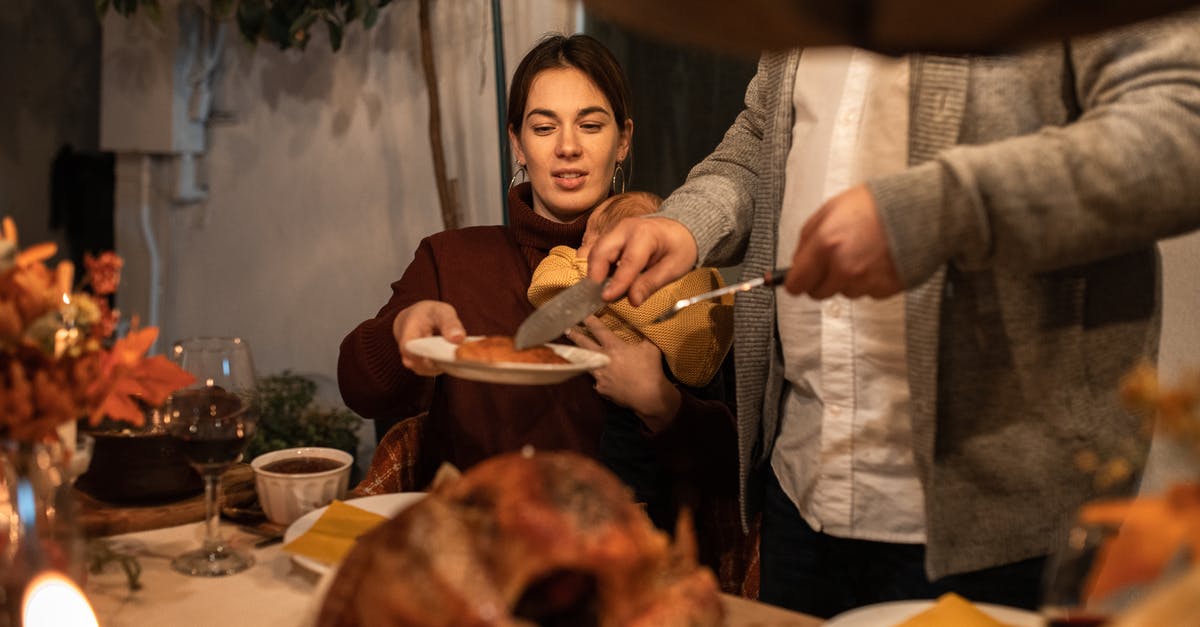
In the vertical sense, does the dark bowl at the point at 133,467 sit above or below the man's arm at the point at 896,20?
below

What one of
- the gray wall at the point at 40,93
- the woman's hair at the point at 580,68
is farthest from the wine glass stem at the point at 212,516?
the gray wall at the point at 40,93

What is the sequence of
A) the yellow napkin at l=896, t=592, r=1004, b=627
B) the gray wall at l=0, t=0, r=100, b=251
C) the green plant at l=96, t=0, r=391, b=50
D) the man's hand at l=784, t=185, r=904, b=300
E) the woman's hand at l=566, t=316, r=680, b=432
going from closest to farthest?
the yellow napkin at l=896, t=592, r=1004, b=627
the man's hand at l=784, t=185, r=904, b=300
the woman's hand at l=566, t=316, r=680, b=432
the green plant at l=96, t=0, r=391, b=50
the gray wall at l=0, t=0, r=100, b=251

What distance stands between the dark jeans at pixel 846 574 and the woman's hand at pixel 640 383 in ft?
1.05

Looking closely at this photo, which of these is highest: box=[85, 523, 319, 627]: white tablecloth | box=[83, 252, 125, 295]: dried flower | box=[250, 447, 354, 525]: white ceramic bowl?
box=[83, 252, 125, 295]: dried flower

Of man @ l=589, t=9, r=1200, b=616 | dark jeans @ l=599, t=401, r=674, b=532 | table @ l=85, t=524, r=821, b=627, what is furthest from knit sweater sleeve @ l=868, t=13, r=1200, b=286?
dark jeans @ l=599, t=401, r=674, b=532

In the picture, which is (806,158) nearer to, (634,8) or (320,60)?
(634,8)

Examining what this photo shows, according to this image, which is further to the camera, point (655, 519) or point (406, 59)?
point (406, 59)

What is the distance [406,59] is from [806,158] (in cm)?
259

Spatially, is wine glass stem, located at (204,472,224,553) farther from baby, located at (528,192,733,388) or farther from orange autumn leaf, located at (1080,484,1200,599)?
orange autumn leaf, located at (1080,484,1200,599)

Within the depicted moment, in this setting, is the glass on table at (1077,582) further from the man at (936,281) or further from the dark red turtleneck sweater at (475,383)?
the dark red turtleneck sweater at (475,383)

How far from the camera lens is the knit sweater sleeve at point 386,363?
1.87m

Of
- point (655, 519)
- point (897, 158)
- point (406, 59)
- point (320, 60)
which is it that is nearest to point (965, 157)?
point (897, 158)

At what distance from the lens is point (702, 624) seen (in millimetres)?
673

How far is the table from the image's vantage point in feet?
3.28
